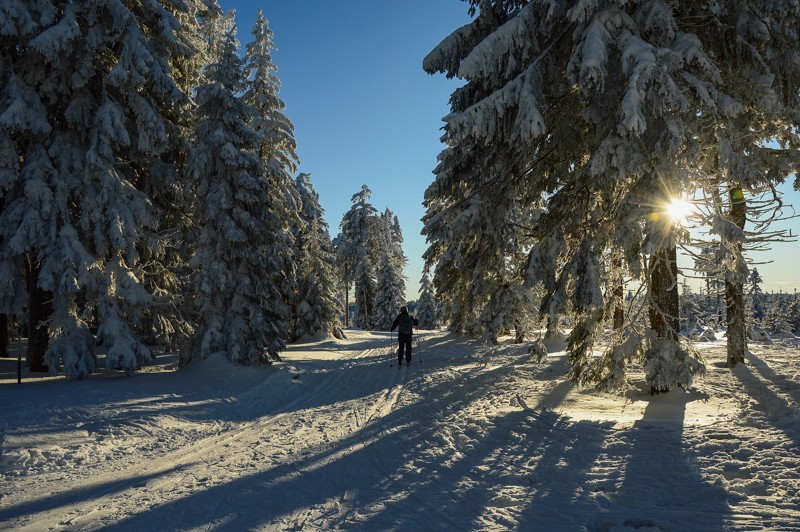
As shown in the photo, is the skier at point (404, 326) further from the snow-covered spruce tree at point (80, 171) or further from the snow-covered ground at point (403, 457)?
the snow-covered spruce tree at point (80, 171)

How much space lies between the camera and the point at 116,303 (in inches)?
444

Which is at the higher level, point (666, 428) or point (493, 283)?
point (493, 283)

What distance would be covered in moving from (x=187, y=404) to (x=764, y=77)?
40.9ft

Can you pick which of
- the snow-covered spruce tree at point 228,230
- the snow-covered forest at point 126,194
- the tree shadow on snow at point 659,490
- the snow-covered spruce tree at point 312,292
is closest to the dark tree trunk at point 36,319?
the snow-covered forest at point 126,194

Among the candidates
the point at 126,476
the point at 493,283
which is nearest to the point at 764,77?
the point at 493,283

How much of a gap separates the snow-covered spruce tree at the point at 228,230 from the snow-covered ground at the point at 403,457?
305cm

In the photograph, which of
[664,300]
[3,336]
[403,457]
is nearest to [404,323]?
[664,300]

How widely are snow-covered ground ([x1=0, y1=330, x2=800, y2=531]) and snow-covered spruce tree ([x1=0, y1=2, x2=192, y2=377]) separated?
5.26 ft

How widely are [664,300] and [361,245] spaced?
139ft

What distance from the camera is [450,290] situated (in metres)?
16.5

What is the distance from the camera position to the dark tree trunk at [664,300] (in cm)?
821

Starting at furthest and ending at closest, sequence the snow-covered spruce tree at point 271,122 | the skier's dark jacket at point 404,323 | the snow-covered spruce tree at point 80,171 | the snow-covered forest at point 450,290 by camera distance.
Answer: the snow-covered spruce tree at point 271,122 → the skier's dark jacket at point 404,323 → the snow-covered spruce tree at point 80,171 → the snow-covered forest at point 450,290

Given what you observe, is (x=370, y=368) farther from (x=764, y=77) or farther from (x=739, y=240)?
(x=764, y=77)

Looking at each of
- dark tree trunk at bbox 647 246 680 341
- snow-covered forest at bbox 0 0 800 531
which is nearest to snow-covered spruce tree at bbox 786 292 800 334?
snow-covered forest at bbox 0 0 800 531
